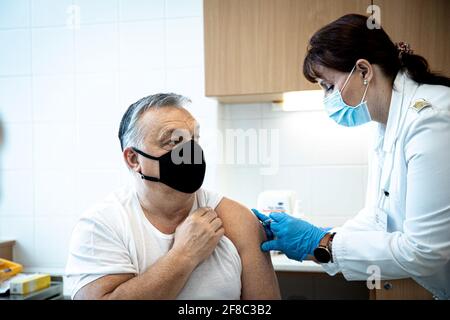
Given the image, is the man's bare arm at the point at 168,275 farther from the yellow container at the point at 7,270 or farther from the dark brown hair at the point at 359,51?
the yellow container at the point at 7,270

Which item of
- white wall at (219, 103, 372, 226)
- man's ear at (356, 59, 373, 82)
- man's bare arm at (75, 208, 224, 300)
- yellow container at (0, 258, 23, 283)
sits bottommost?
yellow container at (0, 258, 23, 283)

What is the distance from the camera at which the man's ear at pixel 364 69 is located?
40.2 inches

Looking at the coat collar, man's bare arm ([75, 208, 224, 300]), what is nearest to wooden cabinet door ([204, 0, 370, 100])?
the coat collar

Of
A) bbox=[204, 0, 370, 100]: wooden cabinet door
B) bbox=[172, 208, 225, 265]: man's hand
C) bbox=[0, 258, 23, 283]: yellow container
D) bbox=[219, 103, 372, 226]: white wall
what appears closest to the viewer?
bbox=[172, 208, 225, 265]: man's hand

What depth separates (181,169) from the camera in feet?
3.42

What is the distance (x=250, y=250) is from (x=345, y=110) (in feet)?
1.58

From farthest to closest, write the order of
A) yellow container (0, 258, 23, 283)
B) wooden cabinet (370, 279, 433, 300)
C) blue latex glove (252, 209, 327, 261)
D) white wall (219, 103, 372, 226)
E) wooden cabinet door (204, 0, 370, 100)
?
white wall (219, 103, 372, 226), wooden cabinet door (204, 0, 370, 100), yellow container (0, 258, 23, 283), wooden cabinet (370, 279, 433, 300), blue latex glove (252, 209, 327, 261)

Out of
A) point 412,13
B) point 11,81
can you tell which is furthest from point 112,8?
point 412,13

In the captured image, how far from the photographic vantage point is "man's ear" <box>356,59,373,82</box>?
3.35 ft

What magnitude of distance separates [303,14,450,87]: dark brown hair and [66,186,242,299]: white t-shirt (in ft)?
1.86

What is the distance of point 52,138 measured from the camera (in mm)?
2055

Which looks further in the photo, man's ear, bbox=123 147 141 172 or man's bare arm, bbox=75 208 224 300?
man's ear, bbox=123 147 141 172

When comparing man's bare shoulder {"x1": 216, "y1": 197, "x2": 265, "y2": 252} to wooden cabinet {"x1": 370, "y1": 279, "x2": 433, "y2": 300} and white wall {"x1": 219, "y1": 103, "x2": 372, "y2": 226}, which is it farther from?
white wall {"x1": 219, "y1": 103, "x2": 372, "y2": 226}

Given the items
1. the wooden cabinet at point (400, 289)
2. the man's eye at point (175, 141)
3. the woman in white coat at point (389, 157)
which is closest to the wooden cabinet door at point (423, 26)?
the woman in white coat at point (389, 157)
